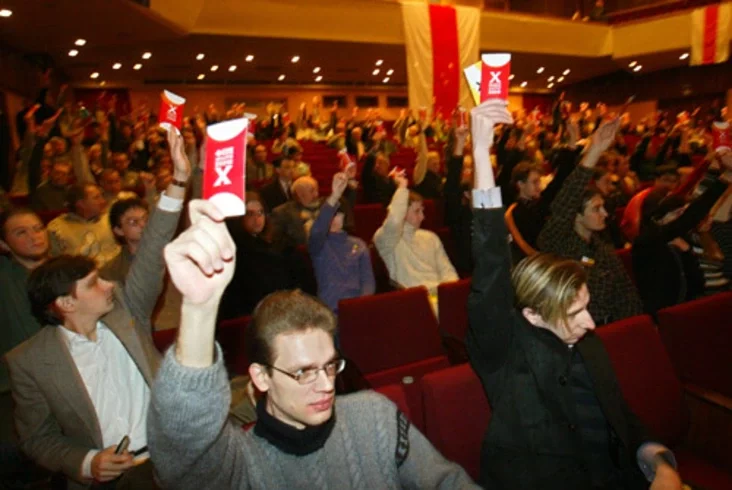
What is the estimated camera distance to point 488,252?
148 cm

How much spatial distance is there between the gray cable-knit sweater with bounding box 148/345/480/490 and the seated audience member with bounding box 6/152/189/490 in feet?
2.37

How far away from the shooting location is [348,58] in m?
A: 12.8

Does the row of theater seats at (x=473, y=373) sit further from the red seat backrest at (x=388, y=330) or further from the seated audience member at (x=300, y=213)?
the seated audience member at (x=300, y=213)

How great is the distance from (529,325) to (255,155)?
588cm

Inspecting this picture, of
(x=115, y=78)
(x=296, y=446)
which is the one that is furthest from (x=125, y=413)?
(x=115, y=78)

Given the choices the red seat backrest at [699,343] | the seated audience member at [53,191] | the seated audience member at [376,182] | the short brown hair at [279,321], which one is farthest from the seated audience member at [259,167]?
the short brown hair at [279,321]

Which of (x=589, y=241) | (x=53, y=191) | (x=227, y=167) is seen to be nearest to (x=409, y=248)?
(x=589, y=241)

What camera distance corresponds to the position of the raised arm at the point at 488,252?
1.48 metres

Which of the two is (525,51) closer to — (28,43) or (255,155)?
(255,155)

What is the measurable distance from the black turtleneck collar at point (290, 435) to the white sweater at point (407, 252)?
2389mm

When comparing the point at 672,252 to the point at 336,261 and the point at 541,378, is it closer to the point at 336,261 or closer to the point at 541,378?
the point at 336,261

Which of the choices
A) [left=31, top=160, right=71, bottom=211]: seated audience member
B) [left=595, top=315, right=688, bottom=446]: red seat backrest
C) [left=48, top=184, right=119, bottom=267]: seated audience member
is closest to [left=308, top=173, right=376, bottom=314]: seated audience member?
[left=48, top=184, right=119, bottom=267]: seated audience member

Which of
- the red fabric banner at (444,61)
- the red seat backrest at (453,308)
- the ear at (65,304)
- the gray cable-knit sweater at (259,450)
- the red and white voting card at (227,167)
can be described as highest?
the red fabric banner at (444,61)

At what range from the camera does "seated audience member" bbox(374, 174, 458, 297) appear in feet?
11.5
